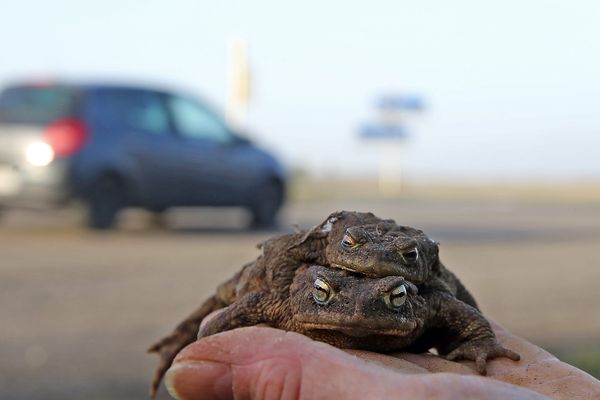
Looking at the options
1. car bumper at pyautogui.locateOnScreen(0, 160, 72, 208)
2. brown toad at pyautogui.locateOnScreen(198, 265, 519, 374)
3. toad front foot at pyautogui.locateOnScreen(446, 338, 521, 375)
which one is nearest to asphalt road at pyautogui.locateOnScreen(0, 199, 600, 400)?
car bumper at pyautogui.locateOnScreen(0, 160, 72, 208)

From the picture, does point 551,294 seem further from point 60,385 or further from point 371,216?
point 371,216

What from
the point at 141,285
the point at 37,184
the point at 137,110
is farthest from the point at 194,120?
the point at 141,285

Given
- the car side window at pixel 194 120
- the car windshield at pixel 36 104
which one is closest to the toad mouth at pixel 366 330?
the car windshield at pixel 36 104

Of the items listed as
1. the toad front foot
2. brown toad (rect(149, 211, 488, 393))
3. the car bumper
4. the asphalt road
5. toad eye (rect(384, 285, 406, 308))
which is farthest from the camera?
the car bumper

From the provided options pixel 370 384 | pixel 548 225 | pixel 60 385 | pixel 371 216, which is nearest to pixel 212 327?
pixel 371 216

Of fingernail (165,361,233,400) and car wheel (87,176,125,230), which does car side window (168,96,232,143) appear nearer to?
car wheel (87,176,125,230)

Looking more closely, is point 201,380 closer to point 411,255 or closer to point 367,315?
point 367,315
